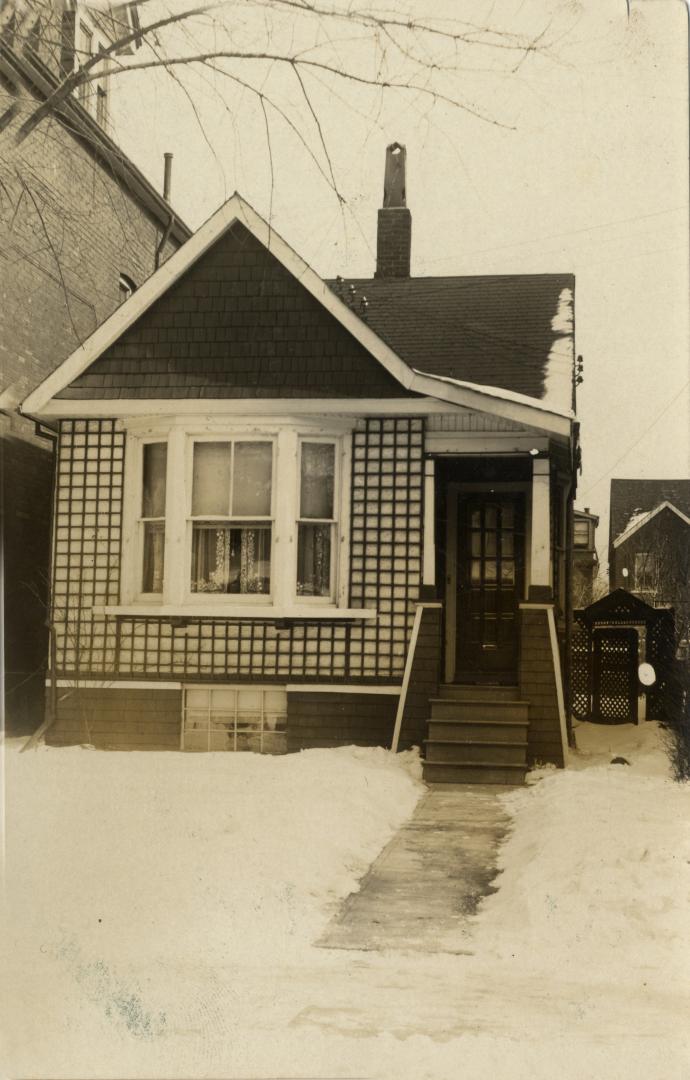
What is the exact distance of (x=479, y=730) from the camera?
6.93 metres

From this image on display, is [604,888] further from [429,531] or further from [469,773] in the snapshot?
[429,531]

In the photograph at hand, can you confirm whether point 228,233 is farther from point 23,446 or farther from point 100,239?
point 23,446

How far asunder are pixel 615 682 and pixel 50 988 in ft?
16.6

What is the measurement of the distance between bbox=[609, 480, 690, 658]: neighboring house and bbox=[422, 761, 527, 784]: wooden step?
219cm

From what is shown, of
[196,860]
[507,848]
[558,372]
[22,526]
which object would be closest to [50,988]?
[196,860]

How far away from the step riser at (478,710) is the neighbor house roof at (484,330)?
7.23ft

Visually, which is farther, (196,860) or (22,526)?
(22,526)

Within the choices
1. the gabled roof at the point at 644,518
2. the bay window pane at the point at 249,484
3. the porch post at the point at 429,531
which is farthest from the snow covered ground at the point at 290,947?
the porch post at the point at 429,531

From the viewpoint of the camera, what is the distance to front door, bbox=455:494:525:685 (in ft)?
27.5

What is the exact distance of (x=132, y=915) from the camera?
13.6ft

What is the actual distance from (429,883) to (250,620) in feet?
8.84

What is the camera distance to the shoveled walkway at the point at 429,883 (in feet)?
13.4

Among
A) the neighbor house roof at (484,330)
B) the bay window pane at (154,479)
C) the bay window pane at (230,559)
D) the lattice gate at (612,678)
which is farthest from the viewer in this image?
the neighbor house roof at (484,330)

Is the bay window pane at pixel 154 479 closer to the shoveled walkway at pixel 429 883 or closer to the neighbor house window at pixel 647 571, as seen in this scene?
the shoveled walkway at pixel 429 883
